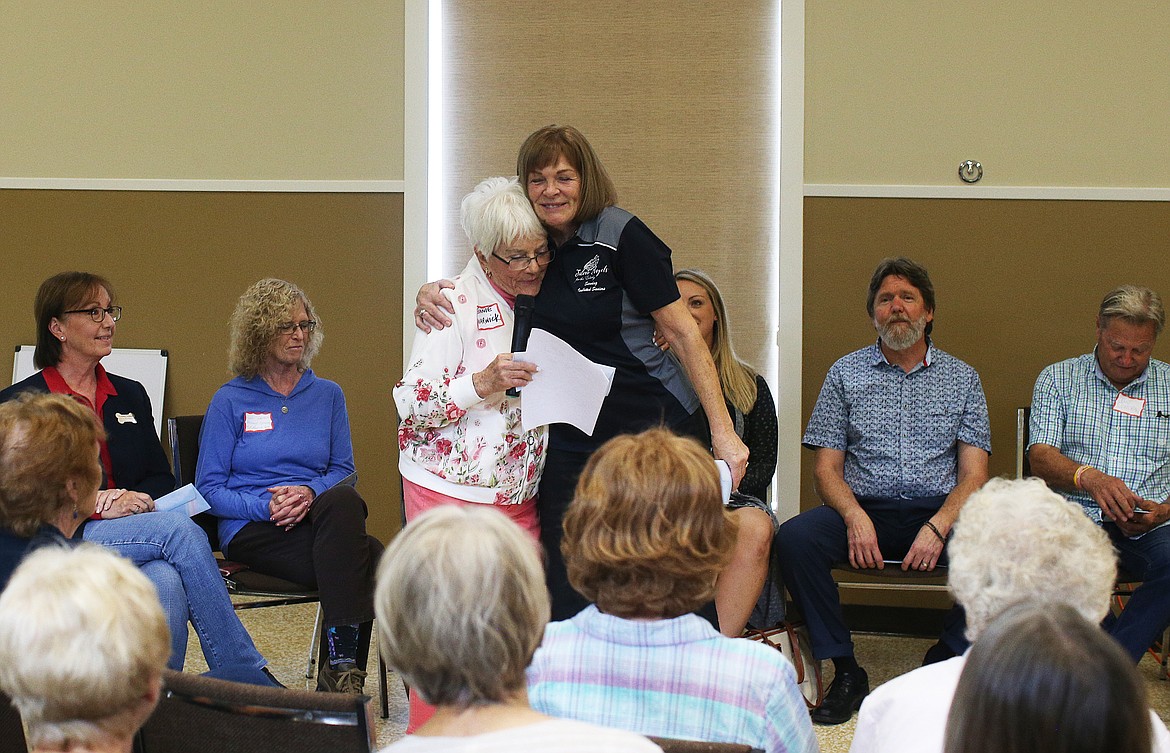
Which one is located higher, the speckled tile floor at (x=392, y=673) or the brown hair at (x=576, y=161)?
the brown hair at (x=576, y=161)

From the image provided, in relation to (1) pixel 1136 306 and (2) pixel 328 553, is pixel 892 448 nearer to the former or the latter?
(1) pixel 1136 306

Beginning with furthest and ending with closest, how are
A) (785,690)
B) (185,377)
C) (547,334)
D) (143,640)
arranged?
1. (185,377)
2. (547,334)
3. (785,690)
4. (143,640)

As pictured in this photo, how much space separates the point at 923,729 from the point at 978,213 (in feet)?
11.2

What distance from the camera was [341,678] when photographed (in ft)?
10.5

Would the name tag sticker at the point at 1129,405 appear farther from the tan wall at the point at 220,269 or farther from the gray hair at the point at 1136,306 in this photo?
the tan wall at the point at 220,269

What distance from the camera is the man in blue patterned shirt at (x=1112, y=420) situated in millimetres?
3732

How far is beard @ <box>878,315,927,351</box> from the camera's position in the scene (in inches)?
151

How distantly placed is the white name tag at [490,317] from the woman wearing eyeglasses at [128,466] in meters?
0.97

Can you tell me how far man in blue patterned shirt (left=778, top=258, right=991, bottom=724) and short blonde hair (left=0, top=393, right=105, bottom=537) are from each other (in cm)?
219

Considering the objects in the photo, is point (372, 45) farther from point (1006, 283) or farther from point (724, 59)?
point (1006, 283)

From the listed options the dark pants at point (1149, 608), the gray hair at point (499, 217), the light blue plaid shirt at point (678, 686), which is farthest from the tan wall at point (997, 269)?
the light blue plaid shirt at point (678, 686)

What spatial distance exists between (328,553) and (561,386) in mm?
968

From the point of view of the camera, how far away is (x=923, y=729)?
1452mm

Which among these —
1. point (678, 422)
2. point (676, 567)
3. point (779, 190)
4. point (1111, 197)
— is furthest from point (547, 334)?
point (1111, 197)
